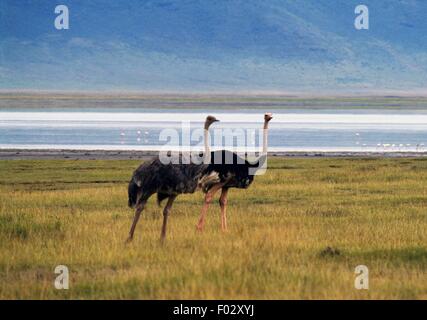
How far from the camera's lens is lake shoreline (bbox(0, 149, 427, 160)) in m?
34.3

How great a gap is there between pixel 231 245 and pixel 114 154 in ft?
75.4

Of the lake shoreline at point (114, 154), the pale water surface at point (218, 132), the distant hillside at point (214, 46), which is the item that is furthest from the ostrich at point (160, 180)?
the distant hillside at point (214, 46)

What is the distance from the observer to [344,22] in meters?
158

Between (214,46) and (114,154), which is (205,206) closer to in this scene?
(114,154)

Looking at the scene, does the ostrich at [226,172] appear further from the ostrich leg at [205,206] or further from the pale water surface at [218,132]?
the pale water surface at [218,132]

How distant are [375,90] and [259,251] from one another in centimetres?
12334

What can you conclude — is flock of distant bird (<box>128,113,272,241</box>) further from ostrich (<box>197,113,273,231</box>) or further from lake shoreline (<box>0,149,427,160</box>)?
lake shoreline (<box>0,149,427,160</box>)

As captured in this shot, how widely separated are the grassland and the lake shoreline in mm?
10994

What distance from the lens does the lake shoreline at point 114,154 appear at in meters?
34.3

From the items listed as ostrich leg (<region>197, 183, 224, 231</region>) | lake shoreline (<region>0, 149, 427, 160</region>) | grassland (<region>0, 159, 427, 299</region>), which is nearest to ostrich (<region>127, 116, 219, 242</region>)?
grassland (<region>0, 159, 427, 299</region>)

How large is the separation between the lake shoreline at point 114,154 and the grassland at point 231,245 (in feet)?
36.1
